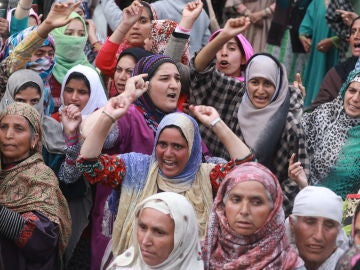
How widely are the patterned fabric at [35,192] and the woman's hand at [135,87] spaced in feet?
2.10

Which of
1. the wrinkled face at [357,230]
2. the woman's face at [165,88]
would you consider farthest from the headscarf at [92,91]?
the wrinkled face at [357,230]

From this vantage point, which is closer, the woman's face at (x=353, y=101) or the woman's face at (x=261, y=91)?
the woman's face at (x=261, y=91)

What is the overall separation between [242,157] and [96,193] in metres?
1.11

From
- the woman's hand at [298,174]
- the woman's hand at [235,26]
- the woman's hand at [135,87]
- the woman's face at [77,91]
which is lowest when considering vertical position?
the woman's hand at [298,174]

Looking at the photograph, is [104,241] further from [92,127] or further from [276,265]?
[276,265]

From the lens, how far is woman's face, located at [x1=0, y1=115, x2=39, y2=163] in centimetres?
620

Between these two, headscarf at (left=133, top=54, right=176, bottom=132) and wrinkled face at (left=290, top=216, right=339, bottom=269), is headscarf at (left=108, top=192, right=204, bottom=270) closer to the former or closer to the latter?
wrinkled face at (left=290, top=216, right=339, bottom=269)

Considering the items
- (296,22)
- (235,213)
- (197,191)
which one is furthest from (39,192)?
(296,22)

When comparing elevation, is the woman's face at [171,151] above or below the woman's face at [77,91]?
below

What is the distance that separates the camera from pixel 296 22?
10.3 metres

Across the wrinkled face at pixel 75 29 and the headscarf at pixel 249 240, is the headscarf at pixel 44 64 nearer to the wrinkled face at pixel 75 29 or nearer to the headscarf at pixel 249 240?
the wrinkled face at pixel 75 29

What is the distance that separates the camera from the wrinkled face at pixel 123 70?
739cm

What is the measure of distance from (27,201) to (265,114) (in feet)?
5.27

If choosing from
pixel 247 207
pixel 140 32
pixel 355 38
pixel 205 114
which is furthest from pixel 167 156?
pixel 355 38
